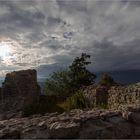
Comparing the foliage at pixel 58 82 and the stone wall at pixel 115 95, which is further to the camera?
the foliage at pixel 58 82

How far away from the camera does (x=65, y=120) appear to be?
649cm

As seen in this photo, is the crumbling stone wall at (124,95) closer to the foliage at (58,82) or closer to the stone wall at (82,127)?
the stone wall at (82,127)

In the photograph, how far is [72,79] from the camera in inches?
1678

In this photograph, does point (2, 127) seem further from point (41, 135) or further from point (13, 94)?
point (13, 94)

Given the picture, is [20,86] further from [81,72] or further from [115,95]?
[81,72]

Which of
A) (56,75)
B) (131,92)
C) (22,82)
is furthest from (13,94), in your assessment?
(56,75)

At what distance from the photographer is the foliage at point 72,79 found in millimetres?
40469

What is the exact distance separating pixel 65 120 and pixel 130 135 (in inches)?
62.2

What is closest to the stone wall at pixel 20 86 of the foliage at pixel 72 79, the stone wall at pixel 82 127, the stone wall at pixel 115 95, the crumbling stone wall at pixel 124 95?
the stone wall at pixel 115 95

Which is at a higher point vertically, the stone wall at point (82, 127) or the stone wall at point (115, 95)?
the stone wall at point (115, 95)

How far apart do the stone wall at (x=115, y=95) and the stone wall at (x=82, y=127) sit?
3321 mm

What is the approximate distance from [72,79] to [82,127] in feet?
119

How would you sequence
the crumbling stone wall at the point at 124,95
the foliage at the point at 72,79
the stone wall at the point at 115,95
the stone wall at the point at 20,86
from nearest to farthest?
the crumbling stone wall at the point at 124,95 → the stone wall at the point at 115,95 → the stone wall at the point at 20,86 → the foliage at the point at 72,79

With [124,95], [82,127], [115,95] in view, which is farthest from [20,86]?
[82,127]
